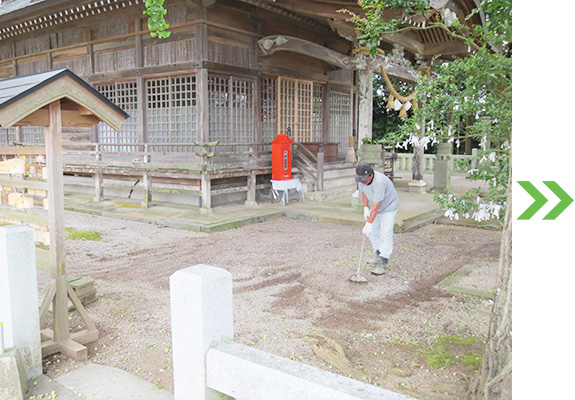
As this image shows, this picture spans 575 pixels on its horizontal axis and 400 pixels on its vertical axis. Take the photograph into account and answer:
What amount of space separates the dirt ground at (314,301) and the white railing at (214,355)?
1179 millimetres

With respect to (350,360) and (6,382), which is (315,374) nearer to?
(350,360)

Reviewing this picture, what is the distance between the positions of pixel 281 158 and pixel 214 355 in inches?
A: 342

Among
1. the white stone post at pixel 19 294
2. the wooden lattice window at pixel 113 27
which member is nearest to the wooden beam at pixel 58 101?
the white stone post at pixel 19 294

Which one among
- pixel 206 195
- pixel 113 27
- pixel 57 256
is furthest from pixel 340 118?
pixel 57 256

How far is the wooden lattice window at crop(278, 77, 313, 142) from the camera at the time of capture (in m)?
12.2

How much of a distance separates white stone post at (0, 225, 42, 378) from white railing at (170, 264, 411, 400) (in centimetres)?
168

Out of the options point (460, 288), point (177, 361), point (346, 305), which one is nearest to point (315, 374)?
point (177, 361)

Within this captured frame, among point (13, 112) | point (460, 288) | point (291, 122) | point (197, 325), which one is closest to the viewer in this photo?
point (197, 325)

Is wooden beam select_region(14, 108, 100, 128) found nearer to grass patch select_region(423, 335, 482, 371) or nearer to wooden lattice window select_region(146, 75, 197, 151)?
grass patch select_region(423, 335, 482, 371)

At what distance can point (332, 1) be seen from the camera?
370 inches

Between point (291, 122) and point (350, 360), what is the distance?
9.56 m

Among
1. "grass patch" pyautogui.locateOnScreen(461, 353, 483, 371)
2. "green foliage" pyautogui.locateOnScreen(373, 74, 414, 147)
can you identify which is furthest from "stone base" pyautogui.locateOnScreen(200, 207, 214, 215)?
"green foliage" pyautogui.locateOnScreen(373, 74, 414, 147)

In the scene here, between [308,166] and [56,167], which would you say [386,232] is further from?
[308,166]

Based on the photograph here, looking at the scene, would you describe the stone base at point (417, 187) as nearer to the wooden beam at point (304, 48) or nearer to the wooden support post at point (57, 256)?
the wooden beam at point (304, 48)
